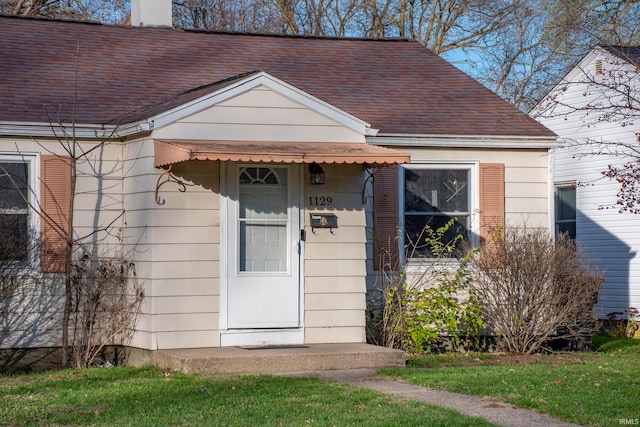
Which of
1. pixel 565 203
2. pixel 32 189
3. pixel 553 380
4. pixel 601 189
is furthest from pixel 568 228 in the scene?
pixel 32 189

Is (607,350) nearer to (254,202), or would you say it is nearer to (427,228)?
(427,228)

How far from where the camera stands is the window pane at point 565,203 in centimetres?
1952

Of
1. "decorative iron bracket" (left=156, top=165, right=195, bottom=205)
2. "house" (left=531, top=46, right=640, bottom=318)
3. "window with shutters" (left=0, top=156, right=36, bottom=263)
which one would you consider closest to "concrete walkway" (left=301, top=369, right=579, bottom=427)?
"decorative iron bracket" (left=156, top=165, right=195, bottom=205)

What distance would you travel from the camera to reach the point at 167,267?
11156 millimetres

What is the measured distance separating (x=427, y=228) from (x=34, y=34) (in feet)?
21.3

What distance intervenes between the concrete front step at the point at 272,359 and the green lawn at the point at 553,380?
378 millimetres

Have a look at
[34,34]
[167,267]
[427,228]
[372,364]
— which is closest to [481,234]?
[427,228]

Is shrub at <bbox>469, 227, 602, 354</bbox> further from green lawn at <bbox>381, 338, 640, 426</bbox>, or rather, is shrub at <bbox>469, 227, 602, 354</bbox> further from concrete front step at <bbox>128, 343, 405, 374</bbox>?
concrete front step at <bbox>128, 343, 405, 374</bbox>

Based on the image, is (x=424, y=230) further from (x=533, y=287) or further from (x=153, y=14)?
(x=153, y=14)

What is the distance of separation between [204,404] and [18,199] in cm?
490

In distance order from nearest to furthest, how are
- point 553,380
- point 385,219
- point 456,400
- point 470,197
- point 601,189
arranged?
point 456,400 < point 553,380 < point 385,219 < point 470,197 < point 601,189

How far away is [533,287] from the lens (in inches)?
492

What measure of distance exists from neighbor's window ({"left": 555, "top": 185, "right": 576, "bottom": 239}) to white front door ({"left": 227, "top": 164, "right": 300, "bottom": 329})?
30.4 ft

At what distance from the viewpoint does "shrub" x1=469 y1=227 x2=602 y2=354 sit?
12.5 meters
